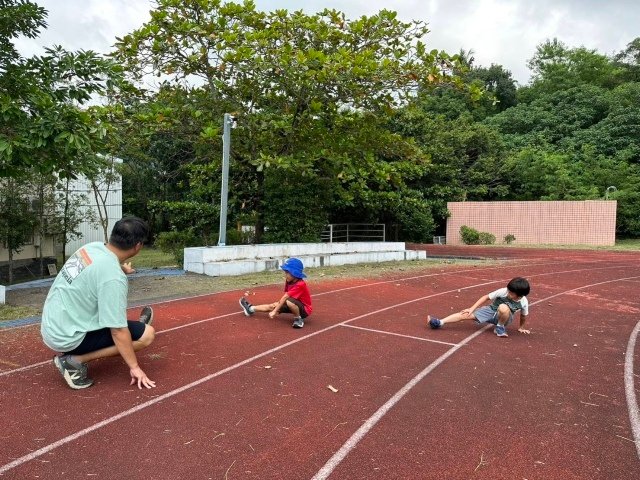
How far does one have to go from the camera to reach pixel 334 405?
3830 mm

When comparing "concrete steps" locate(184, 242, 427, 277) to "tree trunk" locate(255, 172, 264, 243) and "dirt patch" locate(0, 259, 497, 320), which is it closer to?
"dirt patch" locate(0, 259, 497, 320)

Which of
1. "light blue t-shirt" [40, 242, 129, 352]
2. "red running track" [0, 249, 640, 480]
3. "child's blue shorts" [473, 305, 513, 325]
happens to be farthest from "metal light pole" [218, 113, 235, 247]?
"light blue t-shirt" [40, 242, 129, 352]

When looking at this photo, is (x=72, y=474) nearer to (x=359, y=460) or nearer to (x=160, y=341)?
(x=359, y=460)

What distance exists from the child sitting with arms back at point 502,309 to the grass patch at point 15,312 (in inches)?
219

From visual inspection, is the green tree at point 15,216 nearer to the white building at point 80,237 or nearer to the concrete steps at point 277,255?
the white building at point 80,237

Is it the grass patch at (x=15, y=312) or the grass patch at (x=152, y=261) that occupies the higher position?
the grass patch at (x=15, y=312)

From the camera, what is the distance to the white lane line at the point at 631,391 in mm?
3568

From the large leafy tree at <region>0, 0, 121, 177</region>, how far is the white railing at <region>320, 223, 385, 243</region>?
14040 mm

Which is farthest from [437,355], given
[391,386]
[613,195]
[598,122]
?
[598,122]

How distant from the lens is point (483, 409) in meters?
3.83

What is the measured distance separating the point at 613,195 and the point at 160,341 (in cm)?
2514

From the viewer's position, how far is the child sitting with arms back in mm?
5870

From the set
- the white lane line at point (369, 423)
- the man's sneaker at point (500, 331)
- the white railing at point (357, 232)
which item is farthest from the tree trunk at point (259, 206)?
the white lane line at point (369, 423)

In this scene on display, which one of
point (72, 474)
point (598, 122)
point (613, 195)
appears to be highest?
point (598, 122)
